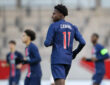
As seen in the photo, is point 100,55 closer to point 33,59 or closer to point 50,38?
point 33,59

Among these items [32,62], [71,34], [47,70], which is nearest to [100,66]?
[32,62]

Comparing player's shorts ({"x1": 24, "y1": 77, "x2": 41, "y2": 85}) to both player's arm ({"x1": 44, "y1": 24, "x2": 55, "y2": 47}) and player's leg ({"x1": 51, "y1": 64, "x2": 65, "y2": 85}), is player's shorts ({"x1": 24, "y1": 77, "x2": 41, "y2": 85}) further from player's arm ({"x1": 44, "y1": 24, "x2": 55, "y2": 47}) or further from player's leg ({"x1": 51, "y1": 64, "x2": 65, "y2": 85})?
player's arm ({"x1": 44, "y1": 24, "x2": 55, "y2": 47})

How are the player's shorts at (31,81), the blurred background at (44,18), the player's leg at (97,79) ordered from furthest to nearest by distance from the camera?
the blurred background at (44,18) → the player's leg at (97,79) → the player's shorts at (31,81)

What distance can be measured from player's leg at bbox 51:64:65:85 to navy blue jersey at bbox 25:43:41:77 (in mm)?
1543

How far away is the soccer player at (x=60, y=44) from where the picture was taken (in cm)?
574

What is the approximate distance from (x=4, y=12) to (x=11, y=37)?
129 centimetres

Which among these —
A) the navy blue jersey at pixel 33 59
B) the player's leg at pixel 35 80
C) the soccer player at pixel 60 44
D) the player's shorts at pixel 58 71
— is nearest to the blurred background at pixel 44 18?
the navy blue jersey at pixel 33 59

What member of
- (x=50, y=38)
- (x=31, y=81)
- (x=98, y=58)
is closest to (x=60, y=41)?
(x=50, y=38)

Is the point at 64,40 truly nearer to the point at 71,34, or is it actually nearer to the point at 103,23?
the point at 71,34

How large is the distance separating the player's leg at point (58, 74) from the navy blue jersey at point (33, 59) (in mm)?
1543

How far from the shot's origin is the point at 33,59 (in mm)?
7289

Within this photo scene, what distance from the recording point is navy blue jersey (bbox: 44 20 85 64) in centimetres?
576

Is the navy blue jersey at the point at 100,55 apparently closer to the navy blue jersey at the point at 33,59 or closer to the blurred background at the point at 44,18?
the navy blue jersey at the point at 33,59

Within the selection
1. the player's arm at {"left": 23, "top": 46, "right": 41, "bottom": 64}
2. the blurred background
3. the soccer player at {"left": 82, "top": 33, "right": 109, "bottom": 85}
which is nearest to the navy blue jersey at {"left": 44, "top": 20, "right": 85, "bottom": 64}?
the player's arm at {"left": 23, "top": 46, "right": 41, "bottom": 64}
